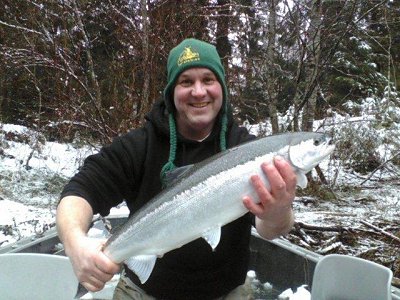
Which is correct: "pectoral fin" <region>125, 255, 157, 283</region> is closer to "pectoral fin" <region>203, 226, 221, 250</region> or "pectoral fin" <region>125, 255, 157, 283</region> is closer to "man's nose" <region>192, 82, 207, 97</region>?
"pectoral fin" <region>203, 226, 221, 250</region>

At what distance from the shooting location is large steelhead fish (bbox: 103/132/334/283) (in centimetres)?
180

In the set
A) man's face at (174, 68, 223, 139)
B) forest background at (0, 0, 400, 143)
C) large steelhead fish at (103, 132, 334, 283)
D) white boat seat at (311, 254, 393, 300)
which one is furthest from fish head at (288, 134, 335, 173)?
forest background at (0, 0, 400, 143)

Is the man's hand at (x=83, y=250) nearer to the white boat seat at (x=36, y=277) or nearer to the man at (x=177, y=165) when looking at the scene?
the man at (x=177, y=165)

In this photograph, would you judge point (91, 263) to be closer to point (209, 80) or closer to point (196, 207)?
point (196, 207)

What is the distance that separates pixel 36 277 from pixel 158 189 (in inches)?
43.1

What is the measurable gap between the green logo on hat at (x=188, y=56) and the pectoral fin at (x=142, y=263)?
0.93m

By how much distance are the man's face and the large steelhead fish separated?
1.50 feet

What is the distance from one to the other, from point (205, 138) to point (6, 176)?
725 centimetres

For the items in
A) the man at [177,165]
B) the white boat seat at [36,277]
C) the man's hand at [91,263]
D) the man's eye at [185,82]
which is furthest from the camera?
the white boat seat at [36,277]

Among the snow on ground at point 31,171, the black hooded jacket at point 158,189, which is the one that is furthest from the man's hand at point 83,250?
the snow on ground at point 31,171

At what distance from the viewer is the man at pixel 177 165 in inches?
85.1

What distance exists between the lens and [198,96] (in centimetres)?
221

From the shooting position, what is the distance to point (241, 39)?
8.45m

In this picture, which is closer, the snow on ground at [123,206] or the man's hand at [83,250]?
the man's hand at [83,250]
